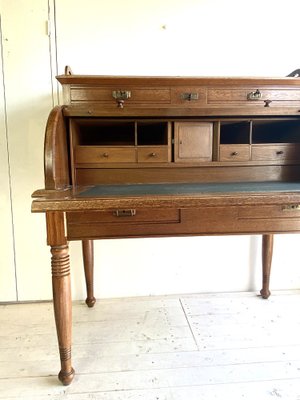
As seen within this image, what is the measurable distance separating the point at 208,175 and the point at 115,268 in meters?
0.78

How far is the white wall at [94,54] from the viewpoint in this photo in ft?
4.69

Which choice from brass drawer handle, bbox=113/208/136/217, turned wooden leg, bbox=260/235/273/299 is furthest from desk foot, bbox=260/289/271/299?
brass drawer handle, bbox=113/208/136/217

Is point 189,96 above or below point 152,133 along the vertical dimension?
above

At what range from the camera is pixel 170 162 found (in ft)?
4.02

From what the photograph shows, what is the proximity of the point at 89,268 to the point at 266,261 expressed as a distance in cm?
98

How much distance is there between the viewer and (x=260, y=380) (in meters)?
1.06

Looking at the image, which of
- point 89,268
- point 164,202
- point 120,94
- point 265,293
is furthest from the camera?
point 265,293

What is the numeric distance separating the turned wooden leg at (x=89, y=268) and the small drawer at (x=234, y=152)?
80 centimetres

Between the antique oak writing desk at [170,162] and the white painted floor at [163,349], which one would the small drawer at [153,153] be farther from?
the white painted floor at [163,349]

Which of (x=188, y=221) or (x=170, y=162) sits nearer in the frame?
(x=188, y=221)

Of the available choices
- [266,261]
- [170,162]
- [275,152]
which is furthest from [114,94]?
[266,261]

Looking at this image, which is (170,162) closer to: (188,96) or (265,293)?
(188,96)

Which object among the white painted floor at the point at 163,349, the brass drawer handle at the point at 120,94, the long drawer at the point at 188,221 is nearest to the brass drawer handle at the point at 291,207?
the long drawer at the point at 188,221

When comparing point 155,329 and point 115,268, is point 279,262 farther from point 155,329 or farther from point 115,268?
point 115,268
